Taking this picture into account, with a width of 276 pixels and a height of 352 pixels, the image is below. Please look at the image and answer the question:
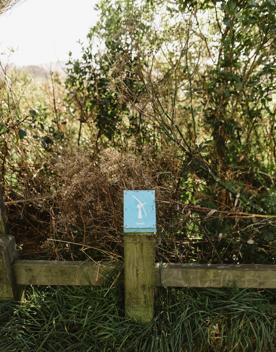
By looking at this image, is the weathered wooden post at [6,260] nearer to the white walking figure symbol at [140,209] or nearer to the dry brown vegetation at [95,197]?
the dry brown vegetation at [95,197]

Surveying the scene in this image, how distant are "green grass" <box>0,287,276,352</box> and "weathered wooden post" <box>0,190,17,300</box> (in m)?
0.15

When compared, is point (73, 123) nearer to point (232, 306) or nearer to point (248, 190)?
point (248, 190)

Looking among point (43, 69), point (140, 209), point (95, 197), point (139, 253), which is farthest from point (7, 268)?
point (43, 69)

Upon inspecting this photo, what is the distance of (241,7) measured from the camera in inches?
108

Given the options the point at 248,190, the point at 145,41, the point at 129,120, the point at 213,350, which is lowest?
the point at 213,350

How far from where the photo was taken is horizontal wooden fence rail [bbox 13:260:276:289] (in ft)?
7.78

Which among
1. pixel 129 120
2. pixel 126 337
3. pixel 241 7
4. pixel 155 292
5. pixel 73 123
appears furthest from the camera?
pixel 73 123

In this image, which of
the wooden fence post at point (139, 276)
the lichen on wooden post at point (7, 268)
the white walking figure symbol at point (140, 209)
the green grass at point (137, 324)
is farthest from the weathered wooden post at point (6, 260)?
the white walking figure symbol at point (140, 209)

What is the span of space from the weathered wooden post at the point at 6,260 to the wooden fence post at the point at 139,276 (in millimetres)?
688

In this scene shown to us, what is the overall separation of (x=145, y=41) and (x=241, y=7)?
0.75m

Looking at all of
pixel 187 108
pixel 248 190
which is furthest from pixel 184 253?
pixel 187 108

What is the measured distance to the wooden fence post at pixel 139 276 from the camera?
2.20 meters

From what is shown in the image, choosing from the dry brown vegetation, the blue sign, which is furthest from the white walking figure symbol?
the dry brown vegetation

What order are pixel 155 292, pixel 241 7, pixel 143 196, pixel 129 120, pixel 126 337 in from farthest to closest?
1. pixel 129 120
2. pixel 241 7
3. pixel 155 292
4. pixel 126 337
5. pixel 143 196
